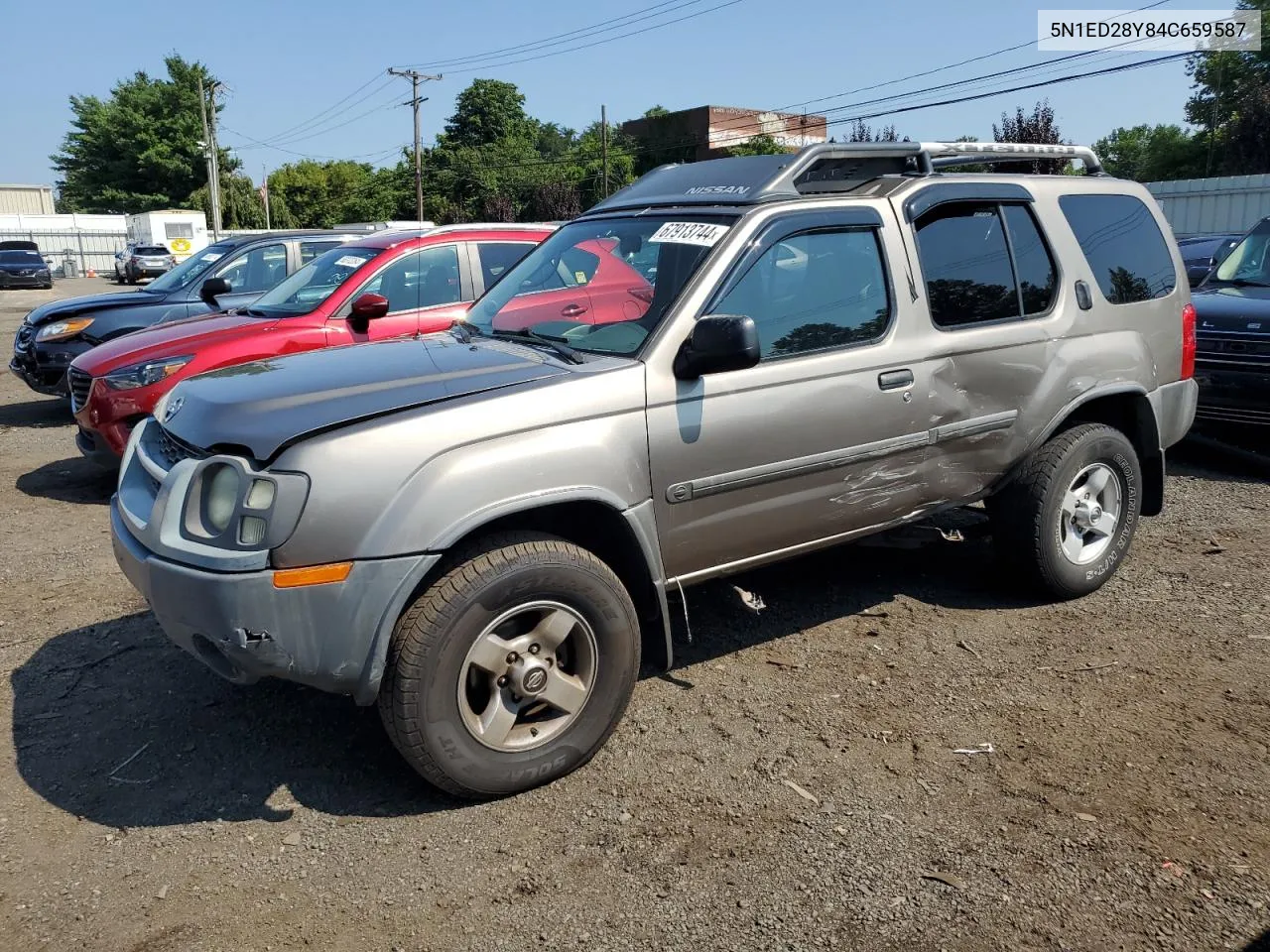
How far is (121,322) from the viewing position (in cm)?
989

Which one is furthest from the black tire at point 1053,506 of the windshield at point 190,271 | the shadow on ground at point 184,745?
the windshield at point 190,271

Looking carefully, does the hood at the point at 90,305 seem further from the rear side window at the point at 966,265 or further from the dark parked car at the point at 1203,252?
the dark parked car at the point at 1203,252

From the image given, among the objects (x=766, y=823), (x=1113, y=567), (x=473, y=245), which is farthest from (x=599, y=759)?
(x=473, y=245)

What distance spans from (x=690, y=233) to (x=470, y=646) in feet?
6.03

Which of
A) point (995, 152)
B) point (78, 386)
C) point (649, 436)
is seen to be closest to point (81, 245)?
point (78, 386)

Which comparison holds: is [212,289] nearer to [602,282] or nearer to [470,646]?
[602,282]

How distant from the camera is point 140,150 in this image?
71.4m

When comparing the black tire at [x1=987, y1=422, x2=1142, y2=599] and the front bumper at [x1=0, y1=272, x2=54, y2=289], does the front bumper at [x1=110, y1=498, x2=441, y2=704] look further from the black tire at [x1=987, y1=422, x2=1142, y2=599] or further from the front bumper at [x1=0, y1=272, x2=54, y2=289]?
the front bumper at [x1=0, y1=272, x2=54, y2=289]

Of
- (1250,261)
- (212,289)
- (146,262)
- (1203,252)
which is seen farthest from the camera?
(146,262)

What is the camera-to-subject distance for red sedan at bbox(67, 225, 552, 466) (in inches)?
266

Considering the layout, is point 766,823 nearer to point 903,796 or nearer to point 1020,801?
point 903,796

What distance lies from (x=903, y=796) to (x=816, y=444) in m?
1.32

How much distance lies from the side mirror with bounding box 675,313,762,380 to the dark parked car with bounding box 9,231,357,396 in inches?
272

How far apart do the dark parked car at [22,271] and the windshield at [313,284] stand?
35.3 meters
